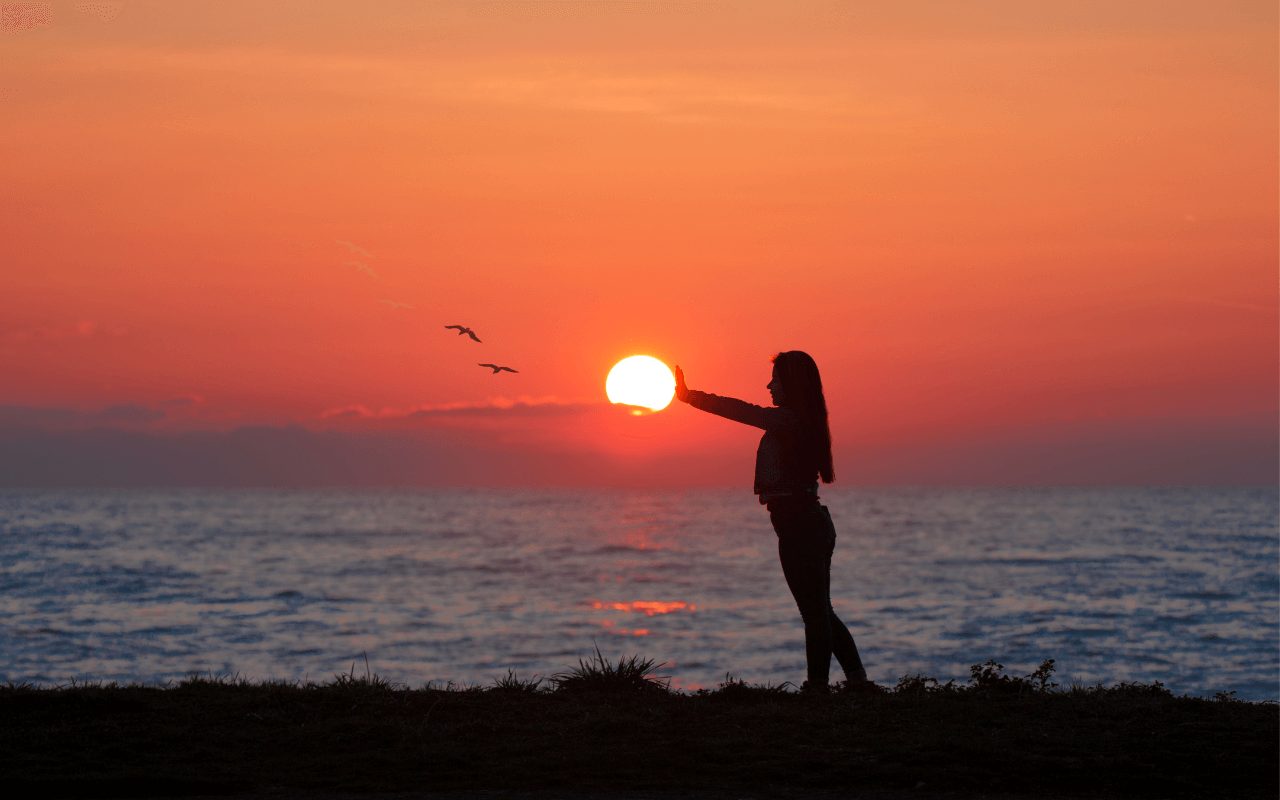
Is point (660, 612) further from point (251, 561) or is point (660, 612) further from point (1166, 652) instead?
point (251, 561)

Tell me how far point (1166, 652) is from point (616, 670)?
19958 mm

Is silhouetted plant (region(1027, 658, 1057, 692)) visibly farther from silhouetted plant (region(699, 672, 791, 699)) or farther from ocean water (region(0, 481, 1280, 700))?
ocean water (region(0, 481, 1280, 700))

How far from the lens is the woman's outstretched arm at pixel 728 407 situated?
8.60 metres

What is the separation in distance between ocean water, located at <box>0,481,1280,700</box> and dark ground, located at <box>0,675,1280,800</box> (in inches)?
508

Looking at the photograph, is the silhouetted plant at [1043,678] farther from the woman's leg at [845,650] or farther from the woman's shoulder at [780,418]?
the woman's shoulder at [780,418]

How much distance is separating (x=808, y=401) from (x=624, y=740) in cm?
239

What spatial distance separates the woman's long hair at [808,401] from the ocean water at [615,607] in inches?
533

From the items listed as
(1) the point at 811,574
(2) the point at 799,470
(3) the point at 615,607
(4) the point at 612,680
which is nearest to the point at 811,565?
(1) the point at 811,574

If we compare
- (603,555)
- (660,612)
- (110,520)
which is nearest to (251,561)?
(603,555)

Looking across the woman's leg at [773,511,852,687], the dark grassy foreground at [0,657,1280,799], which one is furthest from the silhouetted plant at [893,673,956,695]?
the woman's leg at [773,511,852,687]

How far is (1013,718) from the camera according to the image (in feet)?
27.3

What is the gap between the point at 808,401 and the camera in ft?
29.2

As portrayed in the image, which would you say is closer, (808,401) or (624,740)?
(624,740)

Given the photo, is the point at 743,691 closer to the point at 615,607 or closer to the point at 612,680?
the point at 612,680
